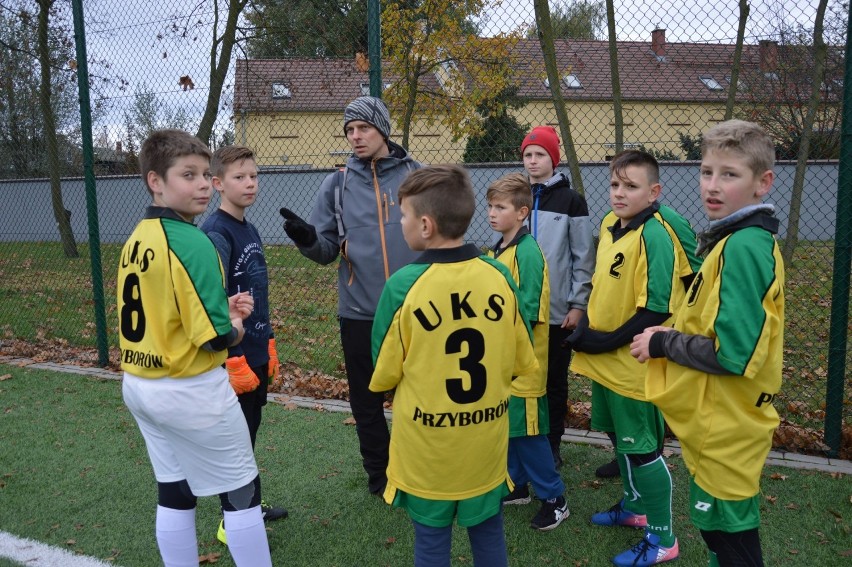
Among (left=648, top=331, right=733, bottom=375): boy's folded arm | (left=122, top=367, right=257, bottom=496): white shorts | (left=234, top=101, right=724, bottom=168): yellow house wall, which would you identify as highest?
(left=234, top=101, right=724, bottom=168): yellow house wall

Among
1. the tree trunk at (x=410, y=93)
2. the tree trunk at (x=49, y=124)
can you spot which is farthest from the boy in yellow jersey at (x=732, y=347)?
the tree trunk at (x=49, y=124)

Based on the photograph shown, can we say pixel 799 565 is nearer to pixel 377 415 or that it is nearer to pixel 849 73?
pixel 377 415

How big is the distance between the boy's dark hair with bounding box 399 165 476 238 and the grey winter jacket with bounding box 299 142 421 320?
4.50 ft

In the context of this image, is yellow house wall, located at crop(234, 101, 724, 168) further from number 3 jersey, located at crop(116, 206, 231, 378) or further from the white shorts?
the white shorts

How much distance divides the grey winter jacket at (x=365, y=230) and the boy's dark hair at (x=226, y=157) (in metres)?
0.63

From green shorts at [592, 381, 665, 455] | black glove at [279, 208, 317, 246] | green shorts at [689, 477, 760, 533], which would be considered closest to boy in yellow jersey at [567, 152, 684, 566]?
green shorts at [592, 381, 665, 455]

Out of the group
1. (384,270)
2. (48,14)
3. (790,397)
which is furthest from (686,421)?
Result: (48,14)

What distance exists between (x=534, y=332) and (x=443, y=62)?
290 inches

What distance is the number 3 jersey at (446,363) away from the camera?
2143mm

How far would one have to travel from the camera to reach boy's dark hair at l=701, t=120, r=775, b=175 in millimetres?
2104

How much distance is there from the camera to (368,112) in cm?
354

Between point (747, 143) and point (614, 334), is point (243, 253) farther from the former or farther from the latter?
point (747, 143)

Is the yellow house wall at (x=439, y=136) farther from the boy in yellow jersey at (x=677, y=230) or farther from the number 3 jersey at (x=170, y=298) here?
the number 3 jersey at (x=170, y=298)

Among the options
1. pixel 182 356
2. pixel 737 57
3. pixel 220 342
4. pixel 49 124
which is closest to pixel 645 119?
pixel 737 57
